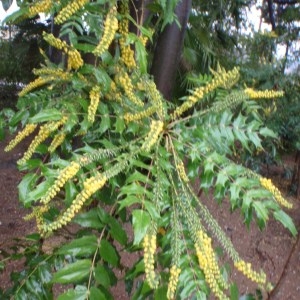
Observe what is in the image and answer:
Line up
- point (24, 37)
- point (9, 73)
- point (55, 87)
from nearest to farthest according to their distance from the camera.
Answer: point (55, 87)
point (24, 37)
point (9, 73)

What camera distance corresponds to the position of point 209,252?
0.94 metres

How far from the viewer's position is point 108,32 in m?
0.96

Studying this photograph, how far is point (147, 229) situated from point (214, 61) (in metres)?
3.57

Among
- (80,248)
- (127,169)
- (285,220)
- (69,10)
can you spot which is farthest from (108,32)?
(285,220)

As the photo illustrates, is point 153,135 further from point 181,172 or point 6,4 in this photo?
point 6,4

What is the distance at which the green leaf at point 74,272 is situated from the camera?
0.96 meters

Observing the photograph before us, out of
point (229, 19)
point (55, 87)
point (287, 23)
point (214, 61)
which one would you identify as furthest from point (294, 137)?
point (55, 87)

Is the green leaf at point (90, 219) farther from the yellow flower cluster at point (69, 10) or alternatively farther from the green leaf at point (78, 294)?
the yellow flower cluster at point (69, 10)

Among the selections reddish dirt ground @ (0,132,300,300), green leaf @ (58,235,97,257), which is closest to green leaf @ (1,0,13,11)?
green leaf @ (58,235,97,257)

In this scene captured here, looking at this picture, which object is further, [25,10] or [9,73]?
[9,73]


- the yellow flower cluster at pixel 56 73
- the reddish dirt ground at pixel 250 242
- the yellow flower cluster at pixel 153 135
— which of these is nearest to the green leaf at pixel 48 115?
the yellow flower cluster at pixel 56 73

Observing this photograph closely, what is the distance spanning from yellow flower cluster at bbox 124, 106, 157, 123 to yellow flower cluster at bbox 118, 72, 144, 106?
0.04m

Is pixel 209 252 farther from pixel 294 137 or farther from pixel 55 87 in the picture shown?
pixel 294 137

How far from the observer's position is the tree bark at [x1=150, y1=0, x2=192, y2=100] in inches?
53.5
